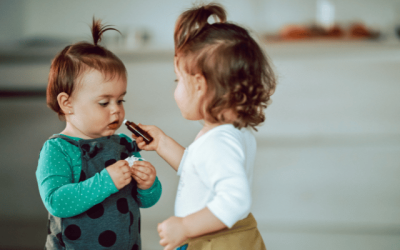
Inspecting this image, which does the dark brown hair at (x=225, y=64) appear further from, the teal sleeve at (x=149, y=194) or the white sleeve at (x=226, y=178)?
the teal sleeve at (x=149, y=194)

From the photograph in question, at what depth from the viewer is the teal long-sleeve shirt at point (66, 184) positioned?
2.20ft

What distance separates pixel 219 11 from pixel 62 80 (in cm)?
38

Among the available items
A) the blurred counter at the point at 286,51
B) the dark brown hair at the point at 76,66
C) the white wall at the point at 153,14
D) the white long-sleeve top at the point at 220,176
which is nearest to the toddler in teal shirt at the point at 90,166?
the dark brown hair at the point at 76,66

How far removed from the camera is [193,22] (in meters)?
0.69

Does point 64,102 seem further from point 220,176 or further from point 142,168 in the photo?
point 220,176

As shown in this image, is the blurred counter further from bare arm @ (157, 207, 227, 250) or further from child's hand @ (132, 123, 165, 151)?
bare arm @ (157, 207, 227, 250)

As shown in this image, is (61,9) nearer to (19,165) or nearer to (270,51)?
(19,165)

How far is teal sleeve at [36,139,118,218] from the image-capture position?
0.67 m

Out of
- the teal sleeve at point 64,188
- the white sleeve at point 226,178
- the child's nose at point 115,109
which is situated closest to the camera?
the white sleeve at point 226,178

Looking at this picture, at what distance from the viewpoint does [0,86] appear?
4.74ft

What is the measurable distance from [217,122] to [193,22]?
0.68ft

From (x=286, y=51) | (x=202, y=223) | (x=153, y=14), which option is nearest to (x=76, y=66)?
(x=202, y=223)

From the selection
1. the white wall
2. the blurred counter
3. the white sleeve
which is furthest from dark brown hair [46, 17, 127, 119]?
the white wall

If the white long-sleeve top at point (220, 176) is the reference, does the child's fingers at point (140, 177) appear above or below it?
below
